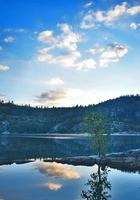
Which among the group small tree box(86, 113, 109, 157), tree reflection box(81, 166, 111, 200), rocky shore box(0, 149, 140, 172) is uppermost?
small tree box(86, 113, 109, 157)

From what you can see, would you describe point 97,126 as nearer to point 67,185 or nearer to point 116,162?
point 116,162

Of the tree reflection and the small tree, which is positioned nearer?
the tree reflection

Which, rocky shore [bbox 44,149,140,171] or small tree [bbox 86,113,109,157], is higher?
small tree [bbox 86,113,109,157]

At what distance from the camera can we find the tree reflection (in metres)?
60.1

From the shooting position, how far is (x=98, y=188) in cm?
6888

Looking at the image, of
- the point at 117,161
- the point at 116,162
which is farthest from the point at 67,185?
the point at 117,161

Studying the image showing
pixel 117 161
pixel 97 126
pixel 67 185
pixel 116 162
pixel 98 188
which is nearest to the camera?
pixel 98 188

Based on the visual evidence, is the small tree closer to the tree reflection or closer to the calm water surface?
the calm water surface

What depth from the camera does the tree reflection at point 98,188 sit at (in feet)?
197

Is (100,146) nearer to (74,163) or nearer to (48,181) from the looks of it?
(74,163)

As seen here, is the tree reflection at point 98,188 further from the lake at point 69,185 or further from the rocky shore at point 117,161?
the rocky shore at point 117,161

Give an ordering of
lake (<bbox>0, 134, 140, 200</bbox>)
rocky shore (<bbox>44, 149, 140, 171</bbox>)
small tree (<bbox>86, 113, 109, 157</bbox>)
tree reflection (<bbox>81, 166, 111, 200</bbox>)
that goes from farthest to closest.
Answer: small tree (<bbox>86, 113, 109, 157</bbox>)
rocky shore (<bbox>44, 149, 140, 171</bbox>)
tree reflection (<bbox>81, 166, 111, 200</bbox>)
lake (<bbox>0, 134, 140, 200</bbox>)

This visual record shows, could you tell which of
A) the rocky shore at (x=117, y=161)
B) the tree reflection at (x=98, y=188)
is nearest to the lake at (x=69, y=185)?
the tree reflection at (x=98, y=188)

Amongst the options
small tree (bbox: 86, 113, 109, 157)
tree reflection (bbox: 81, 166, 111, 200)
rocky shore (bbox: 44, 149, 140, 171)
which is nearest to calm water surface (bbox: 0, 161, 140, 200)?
tree reflection (bbox: 81, 166, 111, 200)
